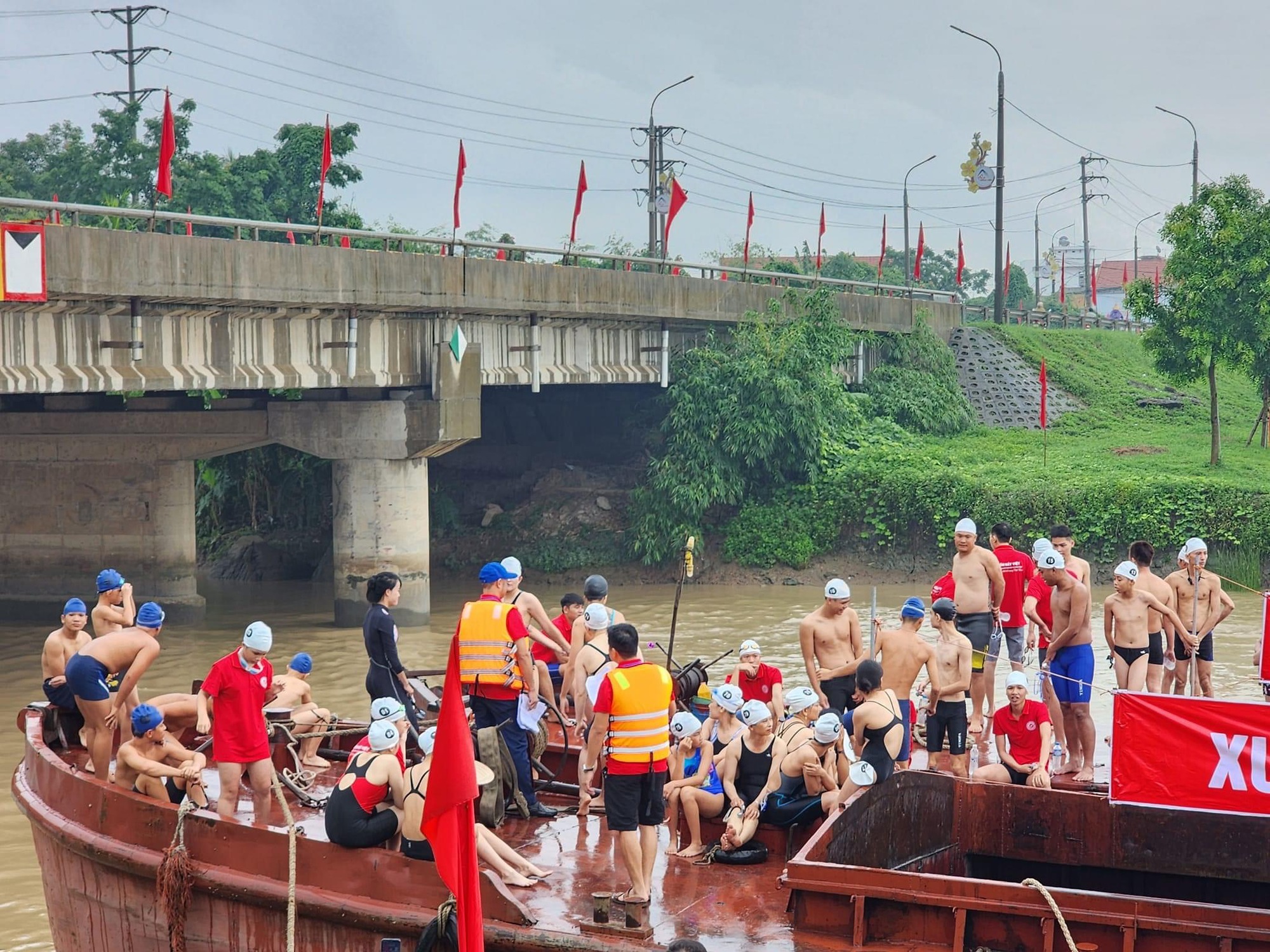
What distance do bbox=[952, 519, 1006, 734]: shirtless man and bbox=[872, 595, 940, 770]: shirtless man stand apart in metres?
1.74

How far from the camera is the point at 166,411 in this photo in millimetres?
26812

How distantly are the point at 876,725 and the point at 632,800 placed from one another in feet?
6.78

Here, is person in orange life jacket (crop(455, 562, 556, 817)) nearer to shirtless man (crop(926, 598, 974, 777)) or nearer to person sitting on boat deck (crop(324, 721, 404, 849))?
person sitting on boat deck (crop(324, 721, 404, 849))

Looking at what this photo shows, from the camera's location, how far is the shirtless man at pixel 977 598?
537 inches

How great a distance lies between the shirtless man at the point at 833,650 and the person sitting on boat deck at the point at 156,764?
4753mm

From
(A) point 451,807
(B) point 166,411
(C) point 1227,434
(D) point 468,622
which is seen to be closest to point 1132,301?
(C) point 1227,434

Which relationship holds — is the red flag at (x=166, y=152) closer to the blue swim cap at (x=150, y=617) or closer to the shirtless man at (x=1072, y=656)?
the blue swim cap at (x=150, y=617)

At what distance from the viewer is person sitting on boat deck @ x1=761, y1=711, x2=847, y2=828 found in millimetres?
9750

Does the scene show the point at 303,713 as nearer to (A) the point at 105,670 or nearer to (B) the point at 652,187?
(A) the point at 105,670

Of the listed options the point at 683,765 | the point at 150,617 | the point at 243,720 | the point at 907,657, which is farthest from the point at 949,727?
the point at 150,617

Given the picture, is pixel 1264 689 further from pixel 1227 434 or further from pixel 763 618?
pixel 1227 434

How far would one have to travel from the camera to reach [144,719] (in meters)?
10.0

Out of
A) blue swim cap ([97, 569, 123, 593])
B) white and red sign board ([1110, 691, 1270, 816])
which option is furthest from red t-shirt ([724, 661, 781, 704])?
blue swim cap ([97, 569, 123, 593])

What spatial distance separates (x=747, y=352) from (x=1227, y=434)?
43.9ft
